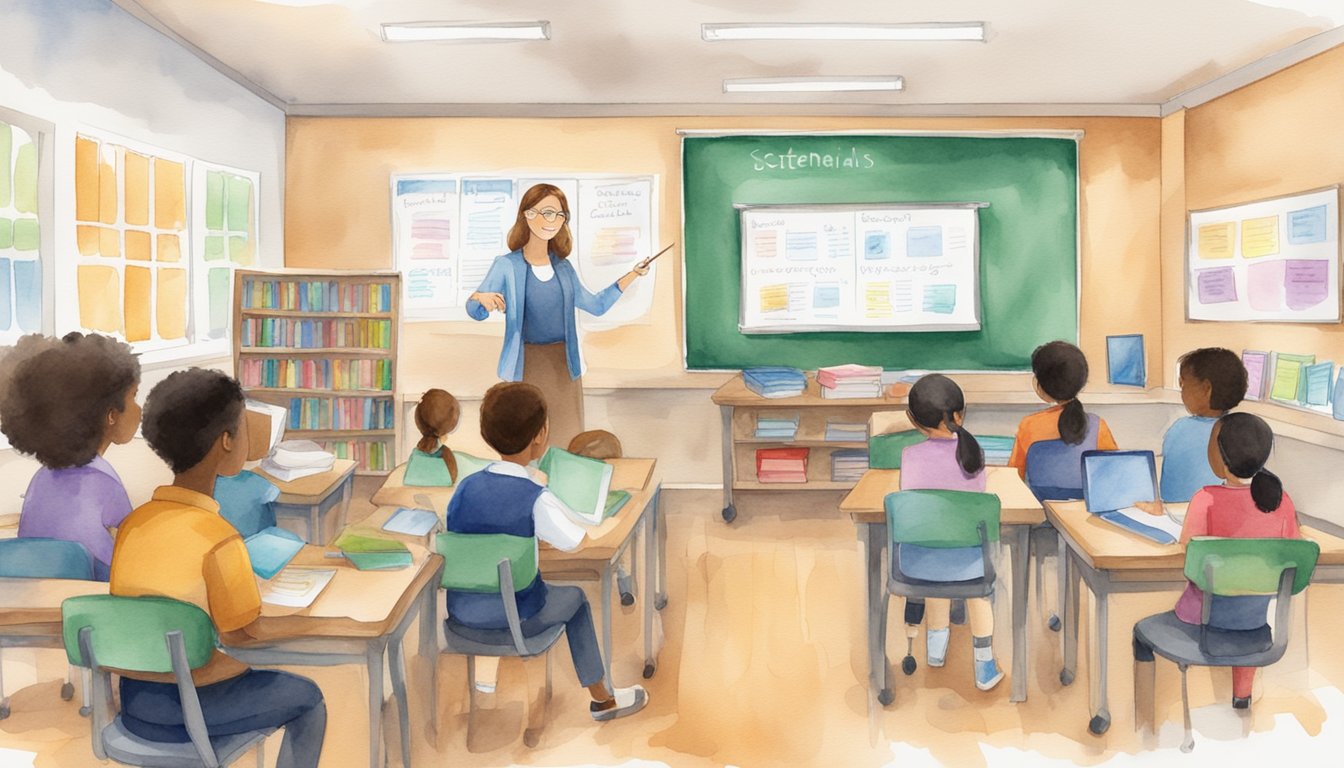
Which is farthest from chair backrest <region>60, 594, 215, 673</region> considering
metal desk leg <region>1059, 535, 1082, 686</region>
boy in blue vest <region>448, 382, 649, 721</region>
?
metal desk leg <region>1059, 535, 1082, 686</region>

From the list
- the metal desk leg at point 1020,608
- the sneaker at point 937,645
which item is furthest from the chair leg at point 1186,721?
the sneaker at point 937,645

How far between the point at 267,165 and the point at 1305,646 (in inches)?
212

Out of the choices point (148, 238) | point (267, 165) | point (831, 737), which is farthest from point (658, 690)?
point (267, 165)

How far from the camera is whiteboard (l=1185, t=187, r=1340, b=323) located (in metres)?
4.21

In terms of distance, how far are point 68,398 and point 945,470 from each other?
2.30m

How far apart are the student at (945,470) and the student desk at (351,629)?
1.42 m

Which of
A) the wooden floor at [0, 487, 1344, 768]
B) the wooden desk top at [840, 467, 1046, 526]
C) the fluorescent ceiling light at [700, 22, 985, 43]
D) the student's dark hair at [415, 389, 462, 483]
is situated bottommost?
the wooden floor at [0, 487, 1344, 768]

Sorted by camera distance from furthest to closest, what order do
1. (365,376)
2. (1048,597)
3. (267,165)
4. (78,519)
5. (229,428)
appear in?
(267,165), (365,376), (1048,597), (78,519), (229,428)

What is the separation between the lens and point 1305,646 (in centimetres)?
304

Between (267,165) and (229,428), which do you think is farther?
(267,165)

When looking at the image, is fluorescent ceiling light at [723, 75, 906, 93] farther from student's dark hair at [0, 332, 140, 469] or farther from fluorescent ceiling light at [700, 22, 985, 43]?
student's dark hair at [0, 332, 140, 469]

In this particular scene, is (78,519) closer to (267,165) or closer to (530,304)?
(530,304)

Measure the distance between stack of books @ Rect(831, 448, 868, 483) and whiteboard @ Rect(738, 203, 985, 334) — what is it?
83 cm

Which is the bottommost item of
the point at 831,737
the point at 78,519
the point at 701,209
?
the point at 831,737
